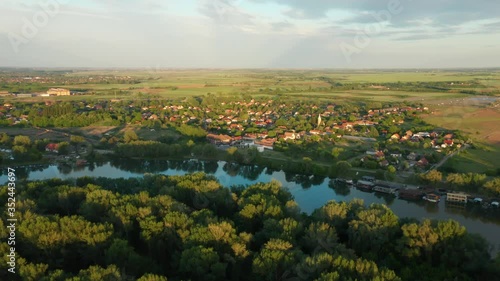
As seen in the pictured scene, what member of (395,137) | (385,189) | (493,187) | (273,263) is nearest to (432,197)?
(385,189)

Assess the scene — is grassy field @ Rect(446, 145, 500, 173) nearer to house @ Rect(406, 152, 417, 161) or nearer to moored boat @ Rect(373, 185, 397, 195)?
house @ Rect(406, 152, 417, 161)

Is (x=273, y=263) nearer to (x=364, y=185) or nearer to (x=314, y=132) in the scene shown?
(x=364, y=185)

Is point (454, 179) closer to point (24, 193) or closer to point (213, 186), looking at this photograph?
point (213, 186)

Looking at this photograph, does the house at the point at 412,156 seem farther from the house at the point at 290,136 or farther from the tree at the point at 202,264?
the tree at the point at 202,264

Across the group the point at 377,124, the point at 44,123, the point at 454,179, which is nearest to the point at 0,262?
the point at 454,179

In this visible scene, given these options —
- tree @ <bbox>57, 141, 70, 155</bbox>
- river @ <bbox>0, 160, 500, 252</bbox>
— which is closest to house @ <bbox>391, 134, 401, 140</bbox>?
river @ <bbox>0, 160, 500, 252</bbox>
